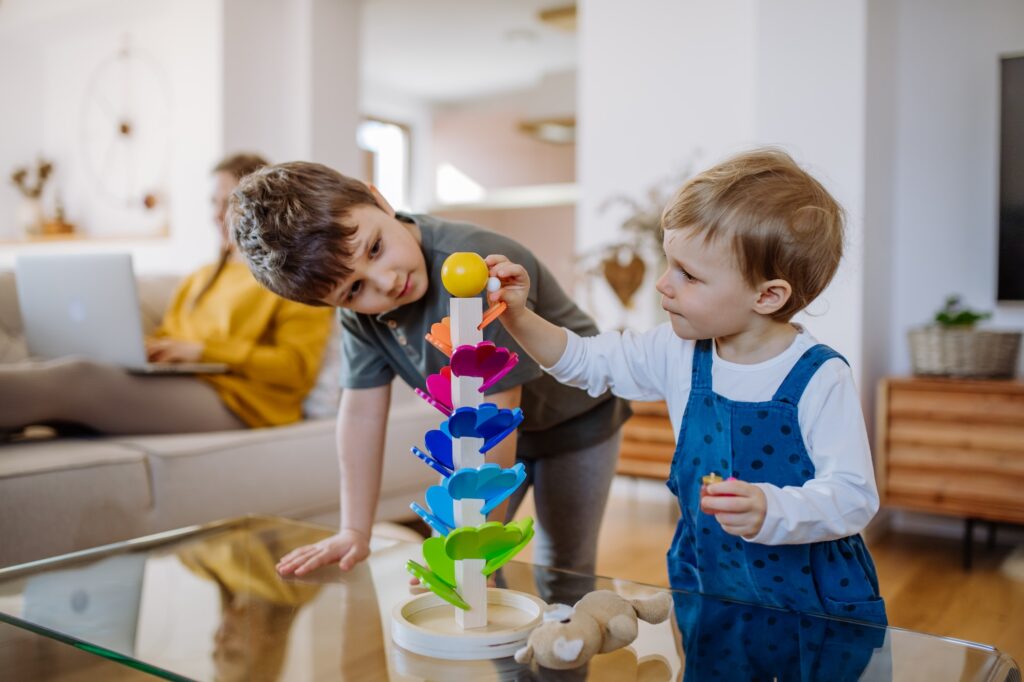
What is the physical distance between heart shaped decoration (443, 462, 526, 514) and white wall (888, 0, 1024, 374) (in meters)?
2.55

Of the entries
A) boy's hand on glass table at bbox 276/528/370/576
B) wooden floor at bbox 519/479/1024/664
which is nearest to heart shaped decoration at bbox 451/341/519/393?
boy's hand on glass table at bbox 276/528/370/576

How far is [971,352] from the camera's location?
2576 millimetres

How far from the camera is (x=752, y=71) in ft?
9.75

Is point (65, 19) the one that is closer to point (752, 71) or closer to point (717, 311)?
point (752, 71)

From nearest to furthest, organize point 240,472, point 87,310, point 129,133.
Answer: point 240,472
point 87,310
point 129,133

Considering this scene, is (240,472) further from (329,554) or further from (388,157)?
(388,157)

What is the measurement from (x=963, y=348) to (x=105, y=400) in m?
2.31

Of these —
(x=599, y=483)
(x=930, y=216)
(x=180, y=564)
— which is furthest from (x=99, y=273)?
(x=930, y=216)

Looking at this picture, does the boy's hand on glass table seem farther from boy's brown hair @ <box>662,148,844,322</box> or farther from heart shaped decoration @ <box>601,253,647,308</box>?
heart shaped decoration @ <box>601,253,647,308</box>

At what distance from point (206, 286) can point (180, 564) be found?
124cm

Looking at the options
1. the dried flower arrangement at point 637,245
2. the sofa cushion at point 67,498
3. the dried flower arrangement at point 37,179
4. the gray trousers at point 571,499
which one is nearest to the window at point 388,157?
the dried flower arrangement at point 37,179

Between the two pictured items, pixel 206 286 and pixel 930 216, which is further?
pixel 930 216

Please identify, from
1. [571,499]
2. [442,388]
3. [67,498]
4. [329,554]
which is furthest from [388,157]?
[442,388]

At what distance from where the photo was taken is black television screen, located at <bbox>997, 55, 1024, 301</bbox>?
2.67 meters
